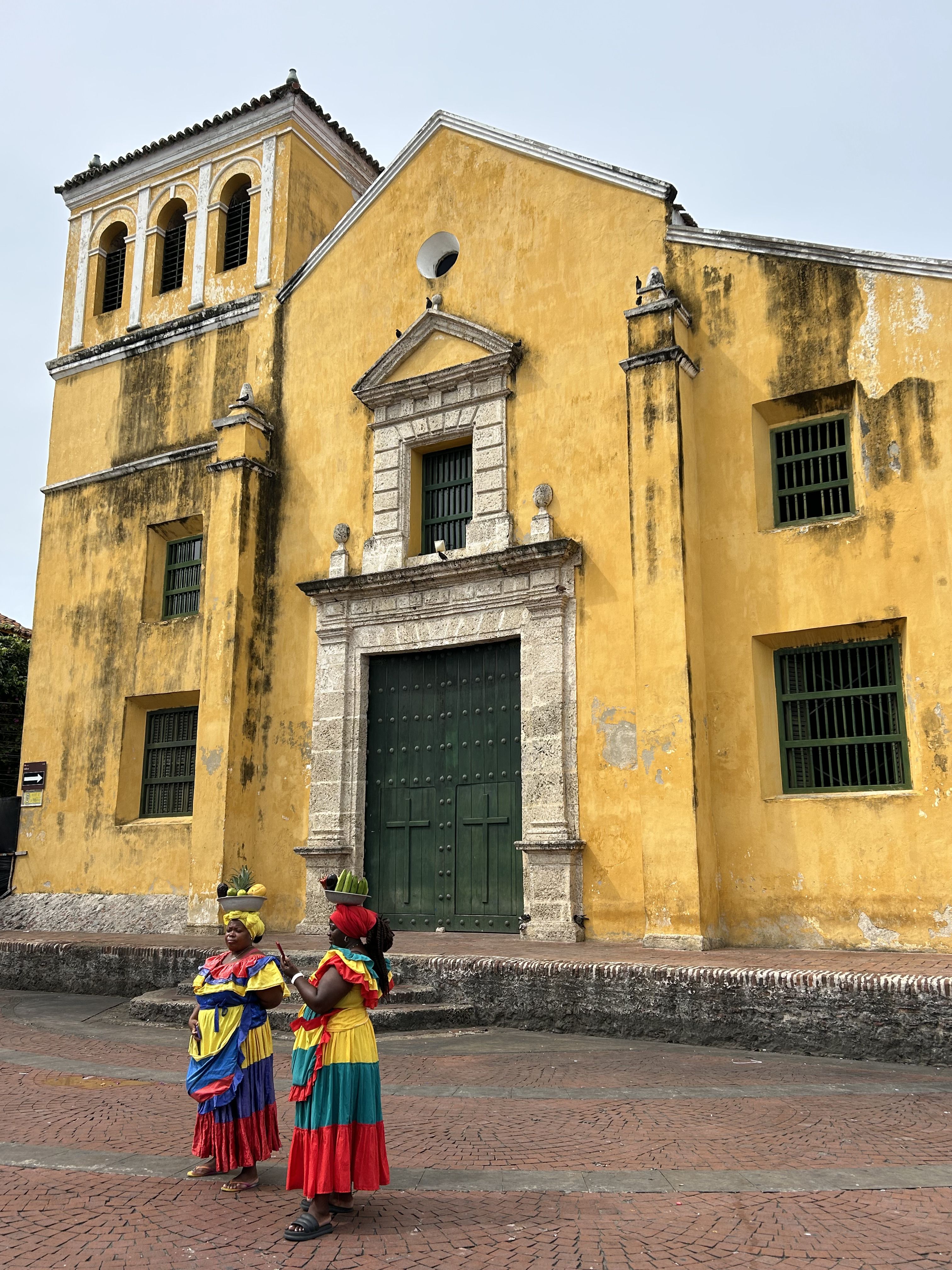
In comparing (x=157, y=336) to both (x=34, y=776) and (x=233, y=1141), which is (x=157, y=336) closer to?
(x=34, y=776)

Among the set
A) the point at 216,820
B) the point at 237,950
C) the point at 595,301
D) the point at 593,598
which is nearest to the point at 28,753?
the point at 216,820

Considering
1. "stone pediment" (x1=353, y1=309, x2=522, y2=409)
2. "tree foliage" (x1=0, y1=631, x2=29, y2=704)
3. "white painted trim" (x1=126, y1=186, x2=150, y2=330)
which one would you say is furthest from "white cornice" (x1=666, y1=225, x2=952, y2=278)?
"tree foliage" (x1=0, y1=631, x2=29, y2=704)

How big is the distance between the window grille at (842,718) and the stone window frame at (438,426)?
3444mm

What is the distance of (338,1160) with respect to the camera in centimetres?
412

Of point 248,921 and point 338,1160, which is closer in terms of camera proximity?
point 338,1160

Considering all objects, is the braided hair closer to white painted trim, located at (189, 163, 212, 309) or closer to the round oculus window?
the round oculus window

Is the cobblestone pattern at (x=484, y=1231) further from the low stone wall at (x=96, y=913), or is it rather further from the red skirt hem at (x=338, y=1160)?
the low stone wall at (x=96, y=913)

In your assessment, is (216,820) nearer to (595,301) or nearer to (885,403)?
(595,301)

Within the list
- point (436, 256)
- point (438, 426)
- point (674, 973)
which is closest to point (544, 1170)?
point (674, 973)

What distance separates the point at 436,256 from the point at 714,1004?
31.7 ft

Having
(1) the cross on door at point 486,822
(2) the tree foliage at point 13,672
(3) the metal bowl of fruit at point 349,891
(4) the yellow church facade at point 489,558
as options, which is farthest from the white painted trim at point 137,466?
(3) the metal bowl of fruit at point 349,891

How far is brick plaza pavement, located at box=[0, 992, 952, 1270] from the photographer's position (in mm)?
3836

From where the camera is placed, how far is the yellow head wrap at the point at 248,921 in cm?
507

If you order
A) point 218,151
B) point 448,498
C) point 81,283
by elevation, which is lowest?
point 448,498
